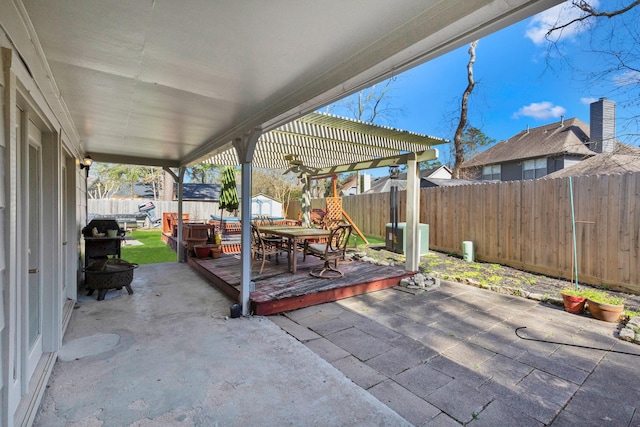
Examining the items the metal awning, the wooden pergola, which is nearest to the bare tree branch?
the wooden pergola

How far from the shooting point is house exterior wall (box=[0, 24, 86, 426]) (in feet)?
4.62

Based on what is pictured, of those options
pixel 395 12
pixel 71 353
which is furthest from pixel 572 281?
pixel 71 353

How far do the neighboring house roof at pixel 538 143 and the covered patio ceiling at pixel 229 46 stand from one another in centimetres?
1323

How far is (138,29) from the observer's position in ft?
5.78

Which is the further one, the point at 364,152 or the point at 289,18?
the point at 364,152

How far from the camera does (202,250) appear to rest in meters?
6.68

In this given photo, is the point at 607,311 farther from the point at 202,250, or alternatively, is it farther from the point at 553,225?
the point at 202,250

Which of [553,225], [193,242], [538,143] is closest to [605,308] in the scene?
[553,225]

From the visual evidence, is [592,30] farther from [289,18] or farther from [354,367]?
[354,367]

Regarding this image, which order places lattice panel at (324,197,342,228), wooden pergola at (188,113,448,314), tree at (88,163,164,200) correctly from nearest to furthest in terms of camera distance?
wooden pergola at (188,113,448,314), lattice panel at (324,197,342,228), tree at (88,163,164,200)

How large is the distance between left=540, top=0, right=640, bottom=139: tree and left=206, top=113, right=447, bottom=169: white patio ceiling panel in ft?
8.57

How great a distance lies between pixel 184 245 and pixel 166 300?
3128 mm

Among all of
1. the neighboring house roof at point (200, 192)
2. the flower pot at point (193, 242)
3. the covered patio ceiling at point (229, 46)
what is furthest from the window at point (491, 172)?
the covered patio ceiling at point (229, 46)

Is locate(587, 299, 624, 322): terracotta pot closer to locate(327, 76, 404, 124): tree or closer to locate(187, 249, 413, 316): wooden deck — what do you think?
locate(187, 249, 413, 316): wooden deck
